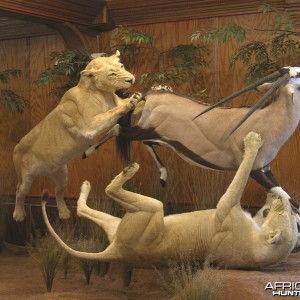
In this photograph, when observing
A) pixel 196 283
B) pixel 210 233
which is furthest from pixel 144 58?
pixel 196 283

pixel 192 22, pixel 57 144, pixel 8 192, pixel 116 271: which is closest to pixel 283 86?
pixel 57 144

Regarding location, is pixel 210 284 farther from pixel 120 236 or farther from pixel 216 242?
pixel 120 236

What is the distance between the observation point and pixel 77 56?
16.8 ft

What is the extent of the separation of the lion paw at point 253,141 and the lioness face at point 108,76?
0.77 meters

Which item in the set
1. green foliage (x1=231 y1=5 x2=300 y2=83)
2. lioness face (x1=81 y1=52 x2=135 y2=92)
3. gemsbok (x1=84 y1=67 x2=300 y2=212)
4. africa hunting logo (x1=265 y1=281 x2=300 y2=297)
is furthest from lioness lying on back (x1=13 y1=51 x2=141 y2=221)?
green foliage (x1=231 y1=5 x2=300 y2=83)

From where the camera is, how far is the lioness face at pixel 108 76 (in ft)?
11.3

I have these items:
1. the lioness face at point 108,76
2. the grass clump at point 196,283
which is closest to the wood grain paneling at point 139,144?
the lioness face at point 108,76

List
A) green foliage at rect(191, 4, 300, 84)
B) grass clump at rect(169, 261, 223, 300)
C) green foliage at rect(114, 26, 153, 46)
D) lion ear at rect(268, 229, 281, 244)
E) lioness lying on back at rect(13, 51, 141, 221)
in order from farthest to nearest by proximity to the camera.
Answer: green foliage at rect(114, 26, 153, 46)
green foliage at rect(191, 4, 300, 84)
lioness lying on back at rect(13, 51, 141, 221)
lion ear at rect(268, 229, 281, 244)
grass clump at rect(169, 261, 223, 300)

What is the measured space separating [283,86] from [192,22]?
211cm

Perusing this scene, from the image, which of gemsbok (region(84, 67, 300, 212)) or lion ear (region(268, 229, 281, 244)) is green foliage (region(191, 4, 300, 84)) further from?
lion ear (region(268, 229, 281, 244))

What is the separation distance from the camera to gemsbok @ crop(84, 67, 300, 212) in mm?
3162

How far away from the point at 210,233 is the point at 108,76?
1056 millimetres

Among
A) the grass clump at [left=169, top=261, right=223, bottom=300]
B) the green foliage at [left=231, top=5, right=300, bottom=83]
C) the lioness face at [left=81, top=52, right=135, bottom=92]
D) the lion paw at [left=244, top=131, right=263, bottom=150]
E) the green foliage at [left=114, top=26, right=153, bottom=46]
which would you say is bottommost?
the grass clump at [left=169, top=261, right=223, bottom=300]

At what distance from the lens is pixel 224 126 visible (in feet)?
10.8
